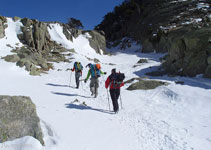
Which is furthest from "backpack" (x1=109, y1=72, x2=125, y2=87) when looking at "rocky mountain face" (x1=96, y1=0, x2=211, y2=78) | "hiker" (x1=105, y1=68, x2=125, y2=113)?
"rocky mountain face" (x1=96, y1=0, x2=211, y2=78)

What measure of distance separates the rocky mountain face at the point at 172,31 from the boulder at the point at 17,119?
37.3 feet

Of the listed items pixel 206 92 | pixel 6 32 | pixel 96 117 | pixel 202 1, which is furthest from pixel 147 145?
pixel 202 1

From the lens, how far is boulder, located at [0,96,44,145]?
3563 millimetres

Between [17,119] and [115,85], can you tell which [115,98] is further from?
[17,119]

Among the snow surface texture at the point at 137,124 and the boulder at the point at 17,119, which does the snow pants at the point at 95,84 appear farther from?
the boulder at the point at 17,119

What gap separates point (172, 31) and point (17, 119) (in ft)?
56.5

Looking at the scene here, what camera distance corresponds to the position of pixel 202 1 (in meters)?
56.9

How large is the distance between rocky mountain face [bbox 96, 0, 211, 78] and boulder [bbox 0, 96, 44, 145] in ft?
37.3

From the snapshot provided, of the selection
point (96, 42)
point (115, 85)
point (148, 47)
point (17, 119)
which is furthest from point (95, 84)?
point (148, 47)

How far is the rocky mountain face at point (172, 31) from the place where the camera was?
41.3 feet

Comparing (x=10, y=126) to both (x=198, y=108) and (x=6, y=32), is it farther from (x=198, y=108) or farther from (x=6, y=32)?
(x=6, y=32)

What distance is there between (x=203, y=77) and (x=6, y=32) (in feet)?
91.9

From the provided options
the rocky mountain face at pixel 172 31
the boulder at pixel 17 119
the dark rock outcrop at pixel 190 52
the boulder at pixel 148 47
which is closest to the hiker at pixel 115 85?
the boulder at pixel 17 119

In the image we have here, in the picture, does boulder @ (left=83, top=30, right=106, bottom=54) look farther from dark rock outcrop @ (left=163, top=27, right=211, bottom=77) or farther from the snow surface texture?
the snow surface texture
